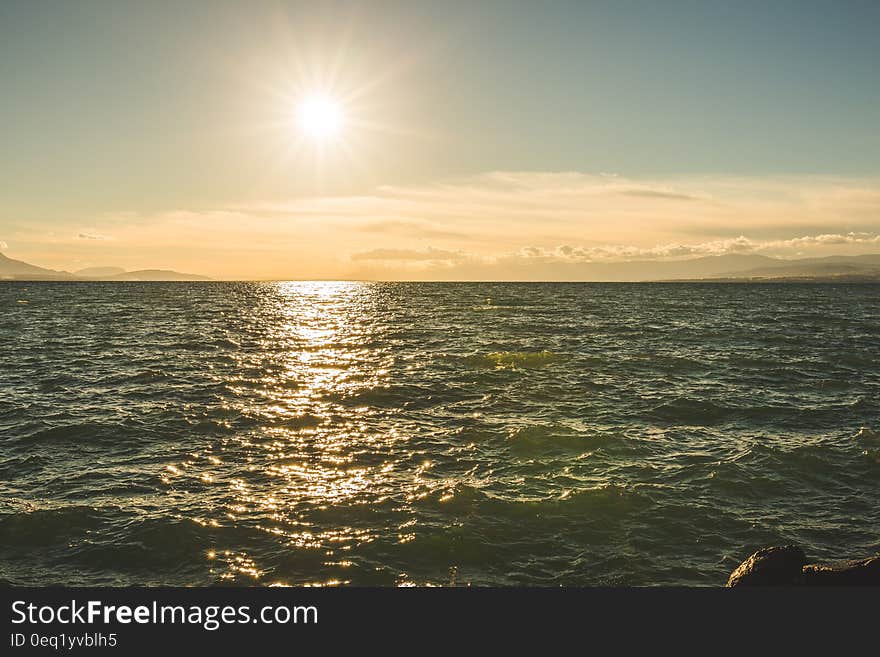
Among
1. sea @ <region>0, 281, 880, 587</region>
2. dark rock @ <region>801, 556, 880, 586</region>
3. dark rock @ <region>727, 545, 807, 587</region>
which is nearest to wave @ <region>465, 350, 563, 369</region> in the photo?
sea @ <region>0, 281, 880, 587</region>

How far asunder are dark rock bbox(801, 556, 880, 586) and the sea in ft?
6.99

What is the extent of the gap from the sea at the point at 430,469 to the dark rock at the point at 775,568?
1.35m

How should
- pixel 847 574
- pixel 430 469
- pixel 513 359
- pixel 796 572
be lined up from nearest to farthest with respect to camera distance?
1. pixel 847 574
2. pixel 796 572
3. pixel 430 469
4. pixel 513 359

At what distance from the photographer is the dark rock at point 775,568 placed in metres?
9.91

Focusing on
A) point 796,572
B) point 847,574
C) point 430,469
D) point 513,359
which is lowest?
point 430,469

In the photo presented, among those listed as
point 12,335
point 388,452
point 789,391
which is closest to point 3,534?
point 388,452

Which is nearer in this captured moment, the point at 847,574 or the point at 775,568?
the point at 847,574

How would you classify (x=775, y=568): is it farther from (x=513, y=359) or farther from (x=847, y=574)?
(x=513, y=359)

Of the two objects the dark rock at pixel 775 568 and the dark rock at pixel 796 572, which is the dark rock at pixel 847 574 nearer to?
the dark rock at pixel 796 572

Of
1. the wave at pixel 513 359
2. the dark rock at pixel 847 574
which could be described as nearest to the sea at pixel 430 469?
the wave at pixel 513 359

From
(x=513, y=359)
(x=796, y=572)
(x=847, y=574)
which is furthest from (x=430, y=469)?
(x=513, y=359)

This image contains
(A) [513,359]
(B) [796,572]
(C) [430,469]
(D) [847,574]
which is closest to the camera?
(D) [847,574]

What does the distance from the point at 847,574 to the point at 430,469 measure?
37.4 feet

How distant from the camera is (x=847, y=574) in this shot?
31.3 ft
